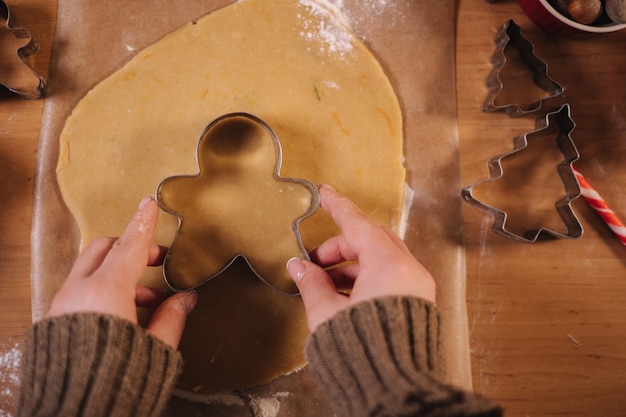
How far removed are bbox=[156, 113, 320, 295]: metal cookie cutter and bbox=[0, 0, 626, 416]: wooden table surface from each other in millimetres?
420

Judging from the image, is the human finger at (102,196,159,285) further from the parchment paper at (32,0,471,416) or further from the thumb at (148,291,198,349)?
the parchment paper at (32,0,471,416)

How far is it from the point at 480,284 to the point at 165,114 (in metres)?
0.97

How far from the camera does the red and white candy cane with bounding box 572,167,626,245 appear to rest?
1.13 m

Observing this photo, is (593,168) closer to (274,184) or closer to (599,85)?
(599,85)

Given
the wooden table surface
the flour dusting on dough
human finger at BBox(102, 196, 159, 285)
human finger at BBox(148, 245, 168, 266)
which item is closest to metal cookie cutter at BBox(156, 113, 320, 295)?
human finger at BBox(148, 245, 168, 266)

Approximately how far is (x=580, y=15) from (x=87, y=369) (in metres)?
1.39

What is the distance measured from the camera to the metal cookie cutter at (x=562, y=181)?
3.67 feet

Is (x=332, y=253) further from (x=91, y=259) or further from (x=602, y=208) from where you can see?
(x=602, y=208)

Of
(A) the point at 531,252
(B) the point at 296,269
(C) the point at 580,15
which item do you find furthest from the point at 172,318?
(C) the point at 580,15

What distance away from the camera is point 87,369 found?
0.68 metres

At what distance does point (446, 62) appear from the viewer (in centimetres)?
120

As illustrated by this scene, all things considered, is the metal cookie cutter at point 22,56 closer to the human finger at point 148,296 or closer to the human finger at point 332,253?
the human finger at point 148,296

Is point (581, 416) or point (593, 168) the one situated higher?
point (593, 168)

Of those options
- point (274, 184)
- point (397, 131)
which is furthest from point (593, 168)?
point (274, 184)
